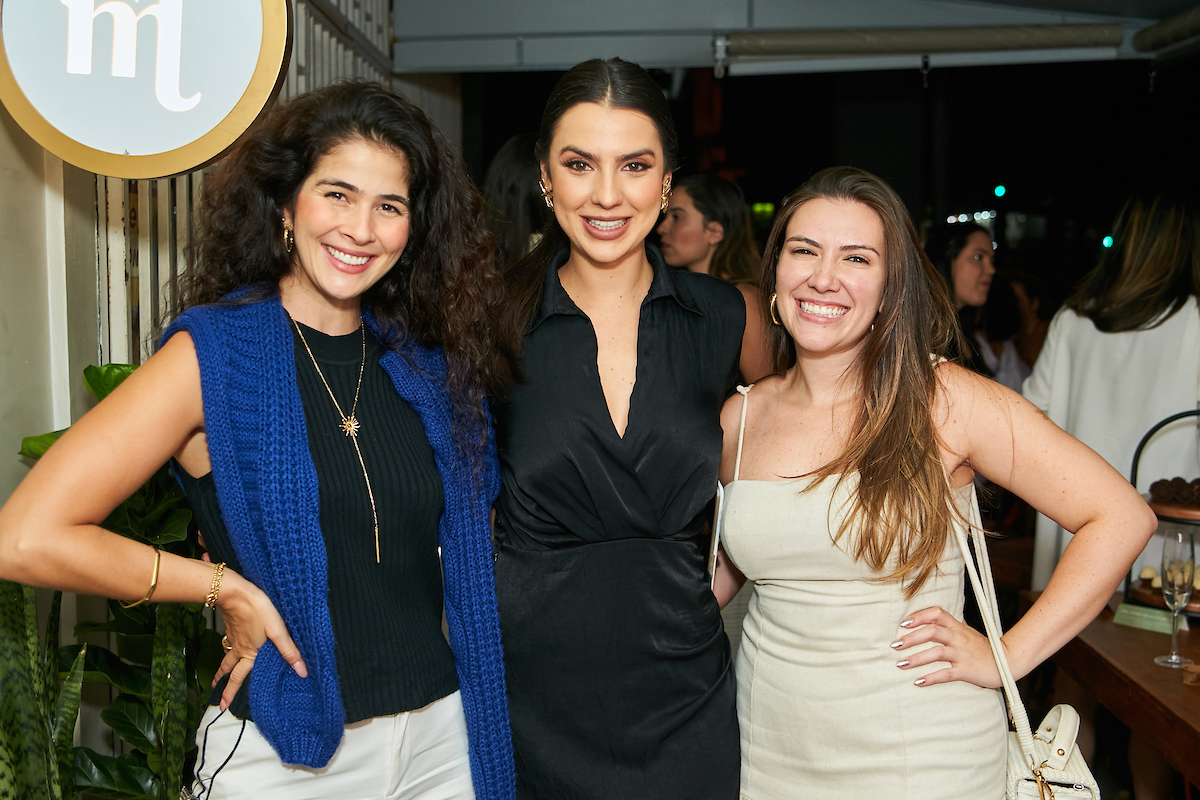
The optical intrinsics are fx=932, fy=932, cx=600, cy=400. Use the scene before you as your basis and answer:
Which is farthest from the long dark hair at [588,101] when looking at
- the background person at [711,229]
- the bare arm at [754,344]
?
the background person at [711,229]

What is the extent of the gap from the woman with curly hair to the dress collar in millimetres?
137

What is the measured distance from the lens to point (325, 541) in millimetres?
1548

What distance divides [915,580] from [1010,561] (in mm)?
2348

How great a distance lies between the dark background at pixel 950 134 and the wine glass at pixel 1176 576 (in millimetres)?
4864

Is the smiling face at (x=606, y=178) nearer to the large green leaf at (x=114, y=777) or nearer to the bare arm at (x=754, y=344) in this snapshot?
the bare arm at (x=754, y=344)

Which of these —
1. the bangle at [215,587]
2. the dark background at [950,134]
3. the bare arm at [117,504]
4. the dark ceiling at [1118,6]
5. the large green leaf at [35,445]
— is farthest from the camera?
the dark background at [950,134]

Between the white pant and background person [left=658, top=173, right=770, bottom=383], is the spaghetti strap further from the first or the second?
background person [left=658, top=173, right=770, bottom=383]

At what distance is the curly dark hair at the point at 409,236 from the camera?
1661 mm

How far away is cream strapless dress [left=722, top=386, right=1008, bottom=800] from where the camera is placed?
1.61 m

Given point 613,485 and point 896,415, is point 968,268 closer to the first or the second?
point 896,415

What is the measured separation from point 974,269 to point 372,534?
3.86m

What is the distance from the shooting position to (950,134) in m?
6.97

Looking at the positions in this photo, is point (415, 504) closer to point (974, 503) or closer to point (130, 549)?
point (130, 549)

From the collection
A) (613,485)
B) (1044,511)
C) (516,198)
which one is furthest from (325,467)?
(516,198)
